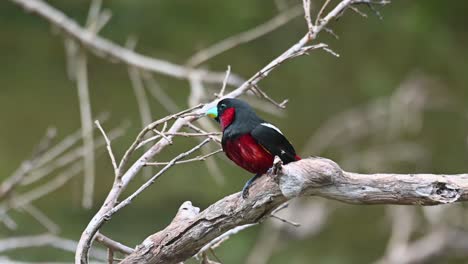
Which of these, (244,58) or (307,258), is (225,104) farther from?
(244,58)

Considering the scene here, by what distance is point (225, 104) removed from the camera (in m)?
2.05

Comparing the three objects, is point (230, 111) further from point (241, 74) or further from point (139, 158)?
point (241, 74)

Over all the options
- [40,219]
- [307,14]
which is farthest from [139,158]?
[40,219]

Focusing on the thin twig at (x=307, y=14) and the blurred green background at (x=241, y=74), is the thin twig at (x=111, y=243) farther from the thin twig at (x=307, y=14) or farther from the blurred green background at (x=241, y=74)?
the blurred green background at (x=241, y=74)

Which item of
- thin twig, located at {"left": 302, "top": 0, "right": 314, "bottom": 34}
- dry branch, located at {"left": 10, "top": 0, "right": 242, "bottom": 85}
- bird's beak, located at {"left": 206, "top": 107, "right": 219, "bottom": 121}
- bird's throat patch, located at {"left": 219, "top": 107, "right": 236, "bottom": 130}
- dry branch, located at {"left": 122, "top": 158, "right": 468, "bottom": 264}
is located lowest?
dry branch, located at {"left": 122, "top": 158, "right": 468, "bottom": 264}

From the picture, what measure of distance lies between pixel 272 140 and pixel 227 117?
0.58 feet

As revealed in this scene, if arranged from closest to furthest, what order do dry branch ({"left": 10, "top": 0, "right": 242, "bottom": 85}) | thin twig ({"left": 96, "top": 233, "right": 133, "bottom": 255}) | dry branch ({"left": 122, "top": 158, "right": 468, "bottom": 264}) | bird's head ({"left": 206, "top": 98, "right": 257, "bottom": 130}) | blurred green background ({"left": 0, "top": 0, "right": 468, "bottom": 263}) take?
dry branch ({"left": 122, "top": 158, "right": 468, "bottom": 264}) → thin twig ({"left": 96, "top": 233, "right": 133, "bottom": 255}) → bird's head ({"left": 206, "top": 98, "right": 257, "bottom": 130}) → dry branch ({"left": 10, "top": 0, "right": 242, "bottom": 85}) → blurred green background ({"left": 0, "top": 0, "right": 468, "bottom": 263})

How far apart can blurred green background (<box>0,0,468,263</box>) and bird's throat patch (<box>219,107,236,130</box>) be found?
2799mm

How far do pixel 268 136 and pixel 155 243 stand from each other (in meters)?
0.36

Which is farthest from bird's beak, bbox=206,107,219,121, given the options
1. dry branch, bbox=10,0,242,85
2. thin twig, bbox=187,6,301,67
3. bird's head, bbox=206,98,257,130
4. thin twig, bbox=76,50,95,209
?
dry branch, bbox=10,0,242,85

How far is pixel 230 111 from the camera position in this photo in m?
2.03

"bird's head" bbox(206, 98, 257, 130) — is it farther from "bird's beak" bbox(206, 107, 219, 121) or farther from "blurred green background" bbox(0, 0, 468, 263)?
"blurred green background" bbox(0, 0, 468, 263)

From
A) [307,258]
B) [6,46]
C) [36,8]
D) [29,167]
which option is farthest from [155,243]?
[6,46]

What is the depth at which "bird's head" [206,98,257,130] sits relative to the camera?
197cm
